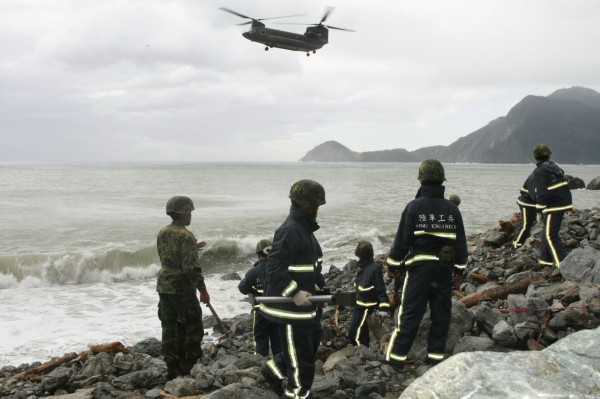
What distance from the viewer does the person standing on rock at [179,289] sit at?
599 cm

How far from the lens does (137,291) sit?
1382 centimetres

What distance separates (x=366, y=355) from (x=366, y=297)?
3.98 feet

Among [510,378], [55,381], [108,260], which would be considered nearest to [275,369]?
[510,378]

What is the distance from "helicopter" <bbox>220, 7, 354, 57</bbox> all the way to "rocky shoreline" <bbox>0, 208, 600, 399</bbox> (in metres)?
23.4

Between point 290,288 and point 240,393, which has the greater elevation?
point 290,288

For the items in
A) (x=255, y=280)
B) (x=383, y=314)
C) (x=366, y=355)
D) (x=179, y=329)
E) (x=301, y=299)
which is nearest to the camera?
(x=301, y=299)

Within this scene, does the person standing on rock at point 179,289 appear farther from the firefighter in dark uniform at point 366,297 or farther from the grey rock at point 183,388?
the firefighter in dark uniform at point 366,297

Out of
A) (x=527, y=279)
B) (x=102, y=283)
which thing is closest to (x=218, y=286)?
(x=102, y=283)

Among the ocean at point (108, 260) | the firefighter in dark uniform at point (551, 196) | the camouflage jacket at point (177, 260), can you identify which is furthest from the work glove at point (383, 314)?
the ocean at point (108, 260)

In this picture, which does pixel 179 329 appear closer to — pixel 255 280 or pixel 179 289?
pixel 179 289

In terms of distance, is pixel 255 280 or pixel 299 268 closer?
pixel 299 268

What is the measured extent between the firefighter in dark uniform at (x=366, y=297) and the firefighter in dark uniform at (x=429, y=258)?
145cm

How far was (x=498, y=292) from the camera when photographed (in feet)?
24.4

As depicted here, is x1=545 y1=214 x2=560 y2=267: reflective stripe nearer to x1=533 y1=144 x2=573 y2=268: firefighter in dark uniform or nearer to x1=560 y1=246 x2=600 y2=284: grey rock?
x1=533 y1=144 x2=573 y2=268: firefighter in dark uniform
